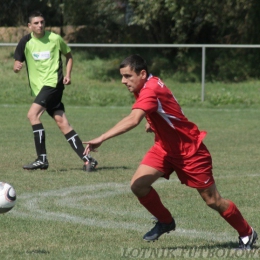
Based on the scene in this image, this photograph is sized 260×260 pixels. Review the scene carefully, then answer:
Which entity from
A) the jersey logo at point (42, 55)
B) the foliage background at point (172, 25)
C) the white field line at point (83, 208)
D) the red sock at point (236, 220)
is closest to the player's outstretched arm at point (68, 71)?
the jersey logo at point (42, 55)

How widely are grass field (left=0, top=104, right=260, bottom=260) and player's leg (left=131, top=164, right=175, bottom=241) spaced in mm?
113

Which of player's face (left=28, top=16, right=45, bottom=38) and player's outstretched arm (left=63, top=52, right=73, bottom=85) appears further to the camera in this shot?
player's outstretched arm (left=63, top=52, right=73, bottom=85)

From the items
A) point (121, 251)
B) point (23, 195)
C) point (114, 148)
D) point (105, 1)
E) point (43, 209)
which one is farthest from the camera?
point (105, 1)

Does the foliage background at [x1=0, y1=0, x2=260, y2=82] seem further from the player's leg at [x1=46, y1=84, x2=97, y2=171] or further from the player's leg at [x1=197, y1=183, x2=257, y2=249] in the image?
the player's leg at [x1=197, y1=183, x2=257, y2=249]

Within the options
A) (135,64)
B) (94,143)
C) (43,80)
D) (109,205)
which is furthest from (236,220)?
(43,80)

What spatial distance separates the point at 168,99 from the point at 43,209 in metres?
2.35

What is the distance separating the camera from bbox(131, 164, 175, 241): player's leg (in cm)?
611

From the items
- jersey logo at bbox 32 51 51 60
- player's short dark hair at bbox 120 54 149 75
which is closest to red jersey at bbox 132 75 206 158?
player's short dark hair at bbox 120 54 149 75

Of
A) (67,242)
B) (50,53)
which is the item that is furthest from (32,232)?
(50,53)

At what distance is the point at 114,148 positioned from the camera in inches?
510

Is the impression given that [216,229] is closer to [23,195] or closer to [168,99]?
[168,99]

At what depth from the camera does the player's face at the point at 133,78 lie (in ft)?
19.7

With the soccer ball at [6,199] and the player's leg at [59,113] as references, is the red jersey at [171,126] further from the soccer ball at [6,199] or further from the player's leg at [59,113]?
the player's leg at [59,113]

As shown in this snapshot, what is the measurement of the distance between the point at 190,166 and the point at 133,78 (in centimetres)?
85
